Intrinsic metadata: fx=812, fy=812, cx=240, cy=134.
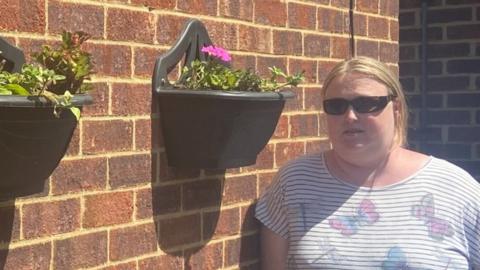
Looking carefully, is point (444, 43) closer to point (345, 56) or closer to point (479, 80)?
point (479, 80)

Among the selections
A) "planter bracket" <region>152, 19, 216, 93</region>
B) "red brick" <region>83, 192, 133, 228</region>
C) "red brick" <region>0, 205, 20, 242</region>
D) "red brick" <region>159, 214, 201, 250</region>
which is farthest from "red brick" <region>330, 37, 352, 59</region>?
"red brick" <region>0, 205, 20, 242</region>

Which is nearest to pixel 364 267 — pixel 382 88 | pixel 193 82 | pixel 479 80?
pixel 382 88

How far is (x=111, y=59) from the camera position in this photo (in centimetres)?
232

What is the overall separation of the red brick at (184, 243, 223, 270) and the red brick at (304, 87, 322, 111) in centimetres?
73

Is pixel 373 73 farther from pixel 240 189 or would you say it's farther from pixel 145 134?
pixel 145 134

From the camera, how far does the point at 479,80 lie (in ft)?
15.4

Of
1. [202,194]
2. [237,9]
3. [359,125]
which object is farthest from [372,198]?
[237,9]

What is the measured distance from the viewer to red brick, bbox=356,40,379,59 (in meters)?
3.50

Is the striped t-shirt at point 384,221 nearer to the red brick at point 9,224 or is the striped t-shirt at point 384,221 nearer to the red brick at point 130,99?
the red brick at point 130,99

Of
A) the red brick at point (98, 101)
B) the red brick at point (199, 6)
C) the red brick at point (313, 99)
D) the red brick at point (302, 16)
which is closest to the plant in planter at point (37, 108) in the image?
the red brick at point (98, 101)

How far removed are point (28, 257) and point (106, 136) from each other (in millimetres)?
416

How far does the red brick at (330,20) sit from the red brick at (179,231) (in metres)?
1.03

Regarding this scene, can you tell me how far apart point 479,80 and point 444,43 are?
303 mm

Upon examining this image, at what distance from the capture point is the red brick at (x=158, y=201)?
245 centimetres
